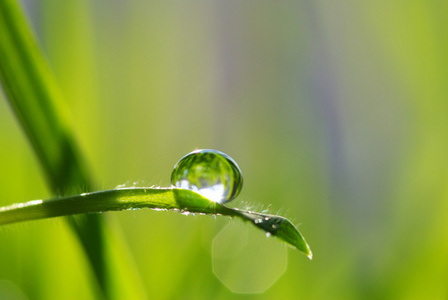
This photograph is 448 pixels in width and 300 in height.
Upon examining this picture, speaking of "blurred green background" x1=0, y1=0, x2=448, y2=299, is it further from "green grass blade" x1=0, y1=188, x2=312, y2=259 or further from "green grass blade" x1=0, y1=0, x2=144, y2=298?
"green grass blade" x1=0, y1=188, x2=312, y2=259

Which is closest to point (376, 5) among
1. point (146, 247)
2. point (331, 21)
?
point (331, 21)

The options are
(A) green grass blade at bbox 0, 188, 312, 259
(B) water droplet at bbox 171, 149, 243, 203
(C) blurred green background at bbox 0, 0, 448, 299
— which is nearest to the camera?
(A) green grass blade at bbox 0, 188, 312, 259

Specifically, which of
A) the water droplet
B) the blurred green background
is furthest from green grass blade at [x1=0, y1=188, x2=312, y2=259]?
the blurred green background

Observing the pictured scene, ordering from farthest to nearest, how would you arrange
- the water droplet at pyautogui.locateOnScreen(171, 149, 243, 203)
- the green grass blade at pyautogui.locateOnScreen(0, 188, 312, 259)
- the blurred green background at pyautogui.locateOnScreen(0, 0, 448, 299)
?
1. the blurred green background at pyautogui.locateOnScreen(0, 0, 448, 299)
2. the water droplet at pyautogui.locateOnScreen(171, 149, 243, 203)
3. the green grass blade at pyautogui.locateOnScreen(0, 188, 312, 259)

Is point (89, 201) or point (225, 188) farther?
point (225, 188)

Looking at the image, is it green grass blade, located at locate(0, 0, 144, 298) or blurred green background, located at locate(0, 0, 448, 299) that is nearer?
green grass blade, located at locate(0, 0, 144, 298)

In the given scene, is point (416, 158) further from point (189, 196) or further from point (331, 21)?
point (189, 196)

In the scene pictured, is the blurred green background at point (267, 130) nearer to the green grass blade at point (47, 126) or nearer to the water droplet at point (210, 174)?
the green grass blade at point (47, 126)
